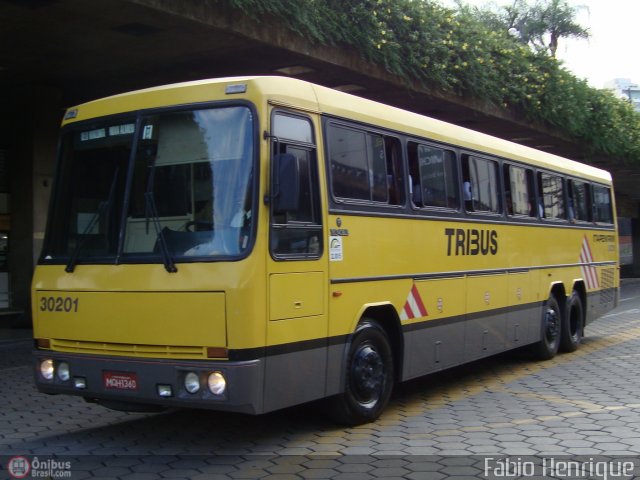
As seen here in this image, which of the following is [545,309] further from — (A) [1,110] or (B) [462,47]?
(A) [1,110]

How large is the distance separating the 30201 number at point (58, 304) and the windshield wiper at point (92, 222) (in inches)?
9.9

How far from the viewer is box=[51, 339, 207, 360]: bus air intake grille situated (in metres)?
5.59

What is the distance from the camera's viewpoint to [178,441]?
21.2 feet

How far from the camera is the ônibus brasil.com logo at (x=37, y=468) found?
5.49 m

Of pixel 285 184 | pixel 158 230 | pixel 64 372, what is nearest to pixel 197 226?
pixel 158 230

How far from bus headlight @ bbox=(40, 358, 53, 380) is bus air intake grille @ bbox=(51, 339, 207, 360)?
0.13 meters

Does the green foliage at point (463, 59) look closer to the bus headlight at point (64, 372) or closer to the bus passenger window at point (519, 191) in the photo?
the bus passenger window at point (519, 191)


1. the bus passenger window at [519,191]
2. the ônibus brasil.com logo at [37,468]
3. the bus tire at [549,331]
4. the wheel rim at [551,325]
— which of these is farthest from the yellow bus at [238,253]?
the wheel rim at [551,325]

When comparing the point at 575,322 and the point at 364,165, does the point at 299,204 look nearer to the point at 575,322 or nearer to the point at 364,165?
the point at 364,165

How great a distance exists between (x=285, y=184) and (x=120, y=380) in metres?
2.02

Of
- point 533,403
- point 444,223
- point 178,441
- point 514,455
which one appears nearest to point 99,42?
point 444,223

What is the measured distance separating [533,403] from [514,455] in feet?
7.36

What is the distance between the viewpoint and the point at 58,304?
625cm

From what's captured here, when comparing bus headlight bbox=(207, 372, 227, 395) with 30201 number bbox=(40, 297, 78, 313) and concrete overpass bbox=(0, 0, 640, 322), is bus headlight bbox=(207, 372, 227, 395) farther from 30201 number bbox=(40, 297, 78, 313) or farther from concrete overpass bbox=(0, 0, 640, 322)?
concrete overpass bbox=(0, 0, 640, 322)
